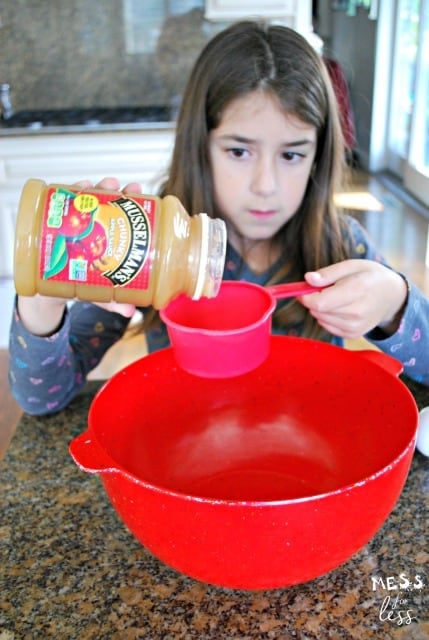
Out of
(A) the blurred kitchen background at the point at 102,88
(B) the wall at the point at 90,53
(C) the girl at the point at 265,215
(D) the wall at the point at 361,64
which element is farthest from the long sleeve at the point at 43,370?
(D) the wall at the point at 361,64

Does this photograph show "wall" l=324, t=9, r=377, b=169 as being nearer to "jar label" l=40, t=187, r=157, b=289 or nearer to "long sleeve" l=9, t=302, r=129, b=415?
"long sleeve" l=9, t=302, r=129, b=415

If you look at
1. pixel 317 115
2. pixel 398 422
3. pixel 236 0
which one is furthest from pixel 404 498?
pixel 236 0

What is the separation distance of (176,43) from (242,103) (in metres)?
2.29

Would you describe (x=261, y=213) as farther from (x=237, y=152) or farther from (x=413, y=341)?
(x=413, y=341)

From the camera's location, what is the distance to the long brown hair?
101cm

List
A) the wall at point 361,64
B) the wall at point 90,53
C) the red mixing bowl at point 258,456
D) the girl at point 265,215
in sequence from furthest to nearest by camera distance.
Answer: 1. the wall at point 361,64
2. the wall at point 90,53
3. the girl at point 265,215
4. the red mixing bowl at point 258,456

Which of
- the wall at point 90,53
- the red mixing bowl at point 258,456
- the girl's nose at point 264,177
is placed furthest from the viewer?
the wall at point 90,53

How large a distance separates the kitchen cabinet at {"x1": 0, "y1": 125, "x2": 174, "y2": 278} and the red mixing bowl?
2043mm

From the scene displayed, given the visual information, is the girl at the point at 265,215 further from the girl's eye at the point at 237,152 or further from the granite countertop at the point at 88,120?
the granite countertop at the point at 88,120

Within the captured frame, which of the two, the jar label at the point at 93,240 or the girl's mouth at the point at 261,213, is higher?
the jar label at the point at 93,240

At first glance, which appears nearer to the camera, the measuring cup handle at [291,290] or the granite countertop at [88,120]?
the measuring cup handle at [291,290]

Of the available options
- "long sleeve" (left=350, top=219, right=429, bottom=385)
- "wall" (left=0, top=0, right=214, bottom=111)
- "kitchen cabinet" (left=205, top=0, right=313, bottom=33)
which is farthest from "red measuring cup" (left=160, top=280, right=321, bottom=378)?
"wall" (left=0, top=0, right=214, bottom=111)

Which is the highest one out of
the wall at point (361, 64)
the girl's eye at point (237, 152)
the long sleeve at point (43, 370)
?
the girl's eye at point (237, 152)

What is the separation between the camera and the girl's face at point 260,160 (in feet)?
3.24
